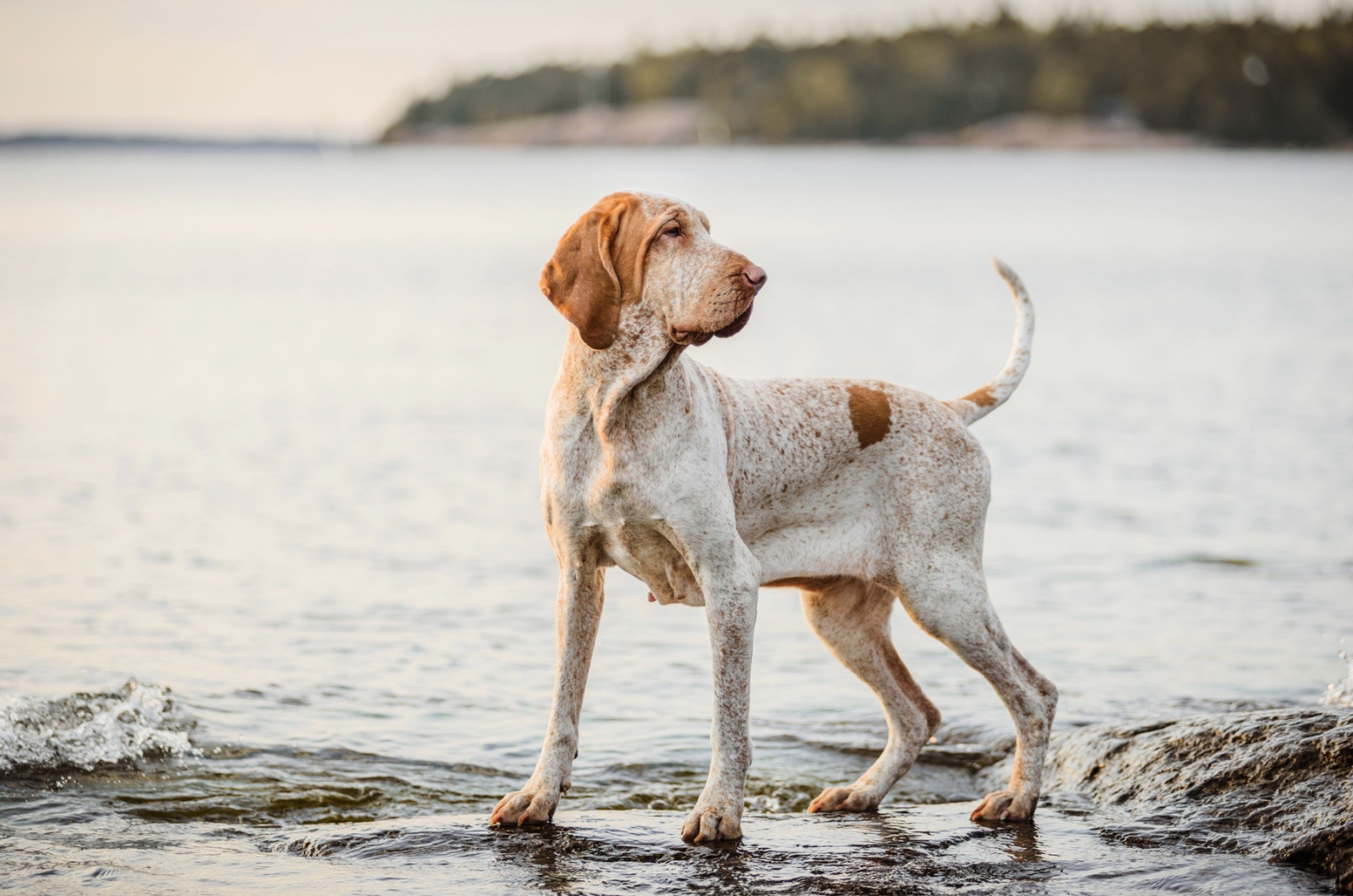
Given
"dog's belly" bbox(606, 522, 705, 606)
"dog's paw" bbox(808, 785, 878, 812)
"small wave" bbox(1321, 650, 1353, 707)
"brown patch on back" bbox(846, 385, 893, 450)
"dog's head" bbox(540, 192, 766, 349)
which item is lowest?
"dog's paw" bbox(808, 785, 878, 812)

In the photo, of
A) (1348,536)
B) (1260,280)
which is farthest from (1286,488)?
(1260,280)

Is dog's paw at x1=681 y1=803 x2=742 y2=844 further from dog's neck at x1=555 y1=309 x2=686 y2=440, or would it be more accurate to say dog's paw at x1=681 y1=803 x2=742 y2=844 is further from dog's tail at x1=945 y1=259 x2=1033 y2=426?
dog's tail at x1=945 y1=259 x2=1033 y2=426

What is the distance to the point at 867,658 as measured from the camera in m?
6.24

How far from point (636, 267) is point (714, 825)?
6.48 ft

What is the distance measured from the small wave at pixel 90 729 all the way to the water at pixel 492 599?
20 millimetres

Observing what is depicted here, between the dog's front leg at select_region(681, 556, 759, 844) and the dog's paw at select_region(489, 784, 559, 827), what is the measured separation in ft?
1.69

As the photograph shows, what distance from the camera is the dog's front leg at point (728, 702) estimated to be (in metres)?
5.29

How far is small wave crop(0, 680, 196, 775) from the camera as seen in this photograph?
681 cm

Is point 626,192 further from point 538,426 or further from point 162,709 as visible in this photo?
point 538,426

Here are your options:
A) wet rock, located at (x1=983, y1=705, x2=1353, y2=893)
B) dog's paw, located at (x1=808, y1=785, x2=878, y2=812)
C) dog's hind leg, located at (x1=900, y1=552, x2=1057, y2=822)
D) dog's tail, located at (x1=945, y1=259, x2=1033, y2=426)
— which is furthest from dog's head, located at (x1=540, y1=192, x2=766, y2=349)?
wet rock, located at (x1=983, y1=705, x2=1353, y2=893)

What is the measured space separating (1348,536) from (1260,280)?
26292mm

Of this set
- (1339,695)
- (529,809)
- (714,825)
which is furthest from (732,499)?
(1339,695)

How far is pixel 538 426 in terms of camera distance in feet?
57.1

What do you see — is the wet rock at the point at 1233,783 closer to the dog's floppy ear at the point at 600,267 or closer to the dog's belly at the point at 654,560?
the dog's belly at the point at 654,560
